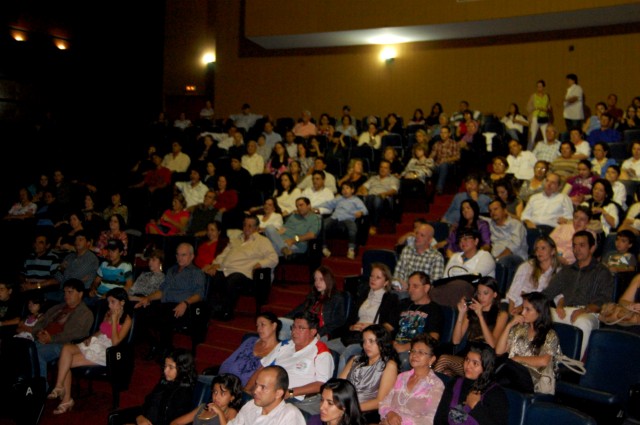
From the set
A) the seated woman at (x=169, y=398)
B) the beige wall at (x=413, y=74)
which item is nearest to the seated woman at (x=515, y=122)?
the beige wall at (x=413, y=74)

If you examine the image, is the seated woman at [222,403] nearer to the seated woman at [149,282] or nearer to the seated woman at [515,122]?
the seated woman at [149,282]

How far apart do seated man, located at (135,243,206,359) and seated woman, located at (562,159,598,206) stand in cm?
373

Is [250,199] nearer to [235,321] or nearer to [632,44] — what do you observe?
[235,321]

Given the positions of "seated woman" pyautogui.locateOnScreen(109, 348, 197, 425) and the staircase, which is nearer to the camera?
"seated woman" pyautogui.locateOnScreen(109, 348, 197, 425)

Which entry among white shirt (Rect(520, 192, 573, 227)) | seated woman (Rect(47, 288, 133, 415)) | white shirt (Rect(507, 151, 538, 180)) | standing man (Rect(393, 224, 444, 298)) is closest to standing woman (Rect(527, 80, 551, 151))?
white shirt (Rect(507, 151, 538, 180))

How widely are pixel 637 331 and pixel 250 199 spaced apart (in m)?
4.98

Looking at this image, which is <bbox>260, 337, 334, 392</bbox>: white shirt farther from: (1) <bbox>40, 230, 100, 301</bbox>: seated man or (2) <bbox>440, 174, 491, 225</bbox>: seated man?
(1) <bbox>40, 230, 100, 301</bbox>: seated man

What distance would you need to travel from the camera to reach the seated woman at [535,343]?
4.09 meters

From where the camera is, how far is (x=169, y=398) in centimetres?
446

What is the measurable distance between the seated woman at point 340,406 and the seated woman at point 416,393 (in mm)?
427

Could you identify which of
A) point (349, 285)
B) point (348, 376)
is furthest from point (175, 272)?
point (348, 376)

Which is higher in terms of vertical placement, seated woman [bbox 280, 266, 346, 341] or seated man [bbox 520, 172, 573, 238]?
seated man [bbox 520, 172, 573, 238]

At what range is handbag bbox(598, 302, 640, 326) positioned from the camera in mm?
4734

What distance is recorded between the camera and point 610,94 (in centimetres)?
1053
